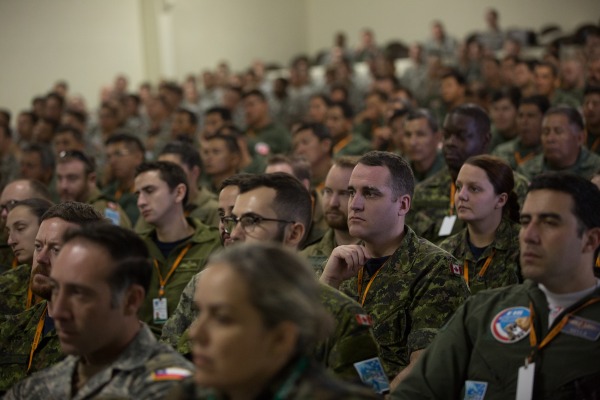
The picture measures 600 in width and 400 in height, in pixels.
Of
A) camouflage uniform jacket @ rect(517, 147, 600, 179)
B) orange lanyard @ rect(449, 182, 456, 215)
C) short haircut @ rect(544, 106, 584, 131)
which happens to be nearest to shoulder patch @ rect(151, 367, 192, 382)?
orange lanyard @ rect(449, 182, 456, 215)

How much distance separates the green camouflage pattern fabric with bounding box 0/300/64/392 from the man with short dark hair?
59.0 inches

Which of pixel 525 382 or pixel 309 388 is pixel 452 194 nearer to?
pixel 525 382

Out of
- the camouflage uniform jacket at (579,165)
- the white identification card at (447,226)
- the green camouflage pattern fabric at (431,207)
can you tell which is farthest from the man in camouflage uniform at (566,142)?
the white identification card at (447,226)

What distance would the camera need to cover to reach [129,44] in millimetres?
15742

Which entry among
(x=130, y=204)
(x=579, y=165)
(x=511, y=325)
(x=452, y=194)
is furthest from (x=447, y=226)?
(x=130, y=204)

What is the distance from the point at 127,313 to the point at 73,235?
0.94ft

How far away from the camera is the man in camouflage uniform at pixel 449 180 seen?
491cm

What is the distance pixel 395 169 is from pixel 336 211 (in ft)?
2.47

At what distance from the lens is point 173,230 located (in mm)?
4688

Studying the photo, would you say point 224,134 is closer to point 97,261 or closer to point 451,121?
point 451,121

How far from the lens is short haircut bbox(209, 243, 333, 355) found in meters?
1.81

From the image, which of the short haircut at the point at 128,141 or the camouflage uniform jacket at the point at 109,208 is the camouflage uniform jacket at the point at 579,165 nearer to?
the camouflage uniform jacket at the point at 109,208

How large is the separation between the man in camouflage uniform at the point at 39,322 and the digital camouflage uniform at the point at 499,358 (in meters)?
1.53

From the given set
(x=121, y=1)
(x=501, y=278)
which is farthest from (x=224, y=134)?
(x=121, y=1)
